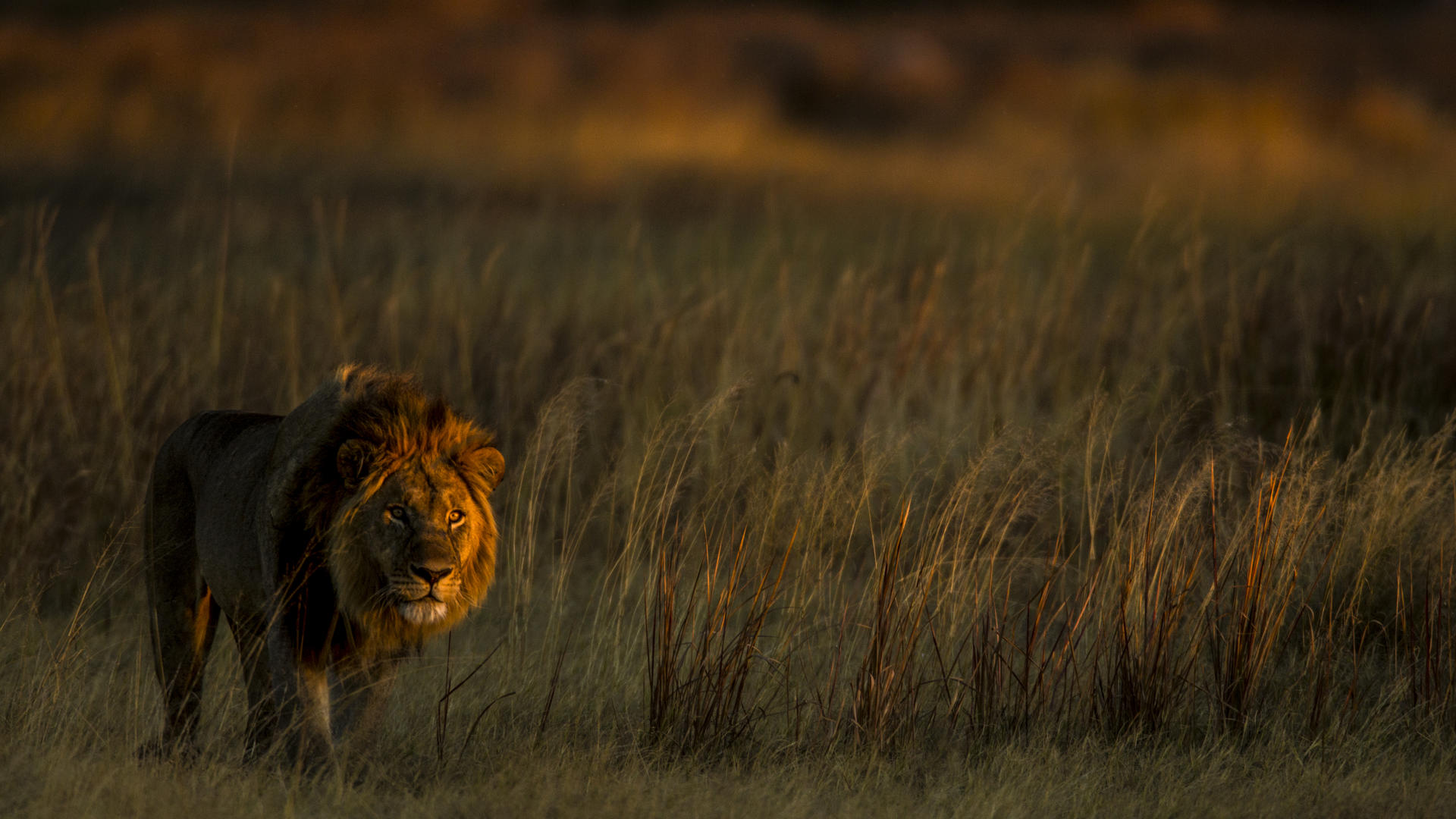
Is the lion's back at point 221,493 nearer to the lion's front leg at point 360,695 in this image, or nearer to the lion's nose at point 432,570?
the lion's front leg at point 360,695

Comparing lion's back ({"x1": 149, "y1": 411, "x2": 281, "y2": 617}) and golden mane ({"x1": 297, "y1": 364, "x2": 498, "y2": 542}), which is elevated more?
golden mane ({"x1": 297, "y1": 364, "x2": 498, "y2": 542})

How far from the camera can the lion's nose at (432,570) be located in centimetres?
312

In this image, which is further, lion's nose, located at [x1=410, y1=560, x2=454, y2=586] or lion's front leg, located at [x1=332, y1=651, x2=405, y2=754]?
lion's front leg, located at [x1=332, y1=651, x2=405, y2=754]

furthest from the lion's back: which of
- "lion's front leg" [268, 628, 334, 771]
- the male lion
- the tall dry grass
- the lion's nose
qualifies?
the lion's nose

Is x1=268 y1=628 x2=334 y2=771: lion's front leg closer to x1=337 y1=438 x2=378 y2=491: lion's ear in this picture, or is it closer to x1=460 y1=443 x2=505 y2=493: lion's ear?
x1=337 y1=438 x2=378 y2=491: lion's ear

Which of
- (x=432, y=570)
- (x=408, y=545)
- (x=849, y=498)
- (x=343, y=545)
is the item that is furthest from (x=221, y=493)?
(x=849, y=498)

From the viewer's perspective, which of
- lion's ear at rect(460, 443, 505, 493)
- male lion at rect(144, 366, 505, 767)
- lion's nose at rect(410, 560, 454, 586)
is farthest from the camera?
lion's ear at rect(460, 443, 505, 493)

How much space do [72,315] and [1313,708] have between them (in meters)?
6.57

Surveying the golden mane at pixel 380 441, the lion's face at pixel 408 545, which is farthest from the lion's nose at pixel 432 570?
the golden mane at pixel 380 441

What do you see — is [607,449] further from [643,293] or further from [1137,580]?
[1137,580]

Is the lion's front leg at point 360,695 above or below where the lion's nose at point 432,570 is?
below

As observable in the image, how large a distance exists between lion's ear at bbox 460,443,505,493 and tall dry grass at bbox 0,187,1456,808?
727 mm

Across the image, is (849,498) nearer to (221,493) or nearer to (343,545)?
(343,545)

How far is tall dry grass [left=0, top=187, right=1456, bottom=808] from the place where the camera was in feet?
13.6
